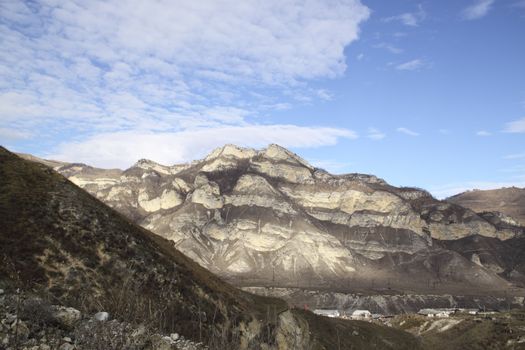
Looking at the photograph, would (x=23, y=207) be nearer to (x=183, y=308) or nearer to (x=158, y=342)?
(x=183, y=308)

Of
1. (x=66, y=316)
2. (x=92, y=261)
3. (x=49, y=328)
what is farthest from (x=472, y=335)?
(x=49, y=328)

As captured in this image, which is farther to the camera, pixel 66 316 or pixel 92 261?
pixel 92 261

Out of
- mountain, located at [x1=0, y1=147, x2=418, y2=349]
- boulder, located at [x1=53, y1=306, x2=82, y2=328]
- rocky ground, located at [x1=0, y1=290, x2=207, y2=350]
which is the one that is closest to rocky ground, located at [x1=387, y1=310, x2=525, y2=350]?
mountain, located at [x1=0, y1=147, x2=418, y2=349]

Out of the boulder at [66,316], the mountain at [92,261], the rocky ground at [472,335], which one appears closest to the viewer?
the boulder at [66,316]

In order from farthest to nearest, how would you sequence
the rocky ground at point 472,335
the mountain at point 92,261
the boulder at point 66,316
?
the rocky ground at point 472,335 → the mountain at point 92,261 → the boulder at point 66,316

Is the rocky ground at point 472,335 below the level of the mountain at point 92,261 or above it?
below

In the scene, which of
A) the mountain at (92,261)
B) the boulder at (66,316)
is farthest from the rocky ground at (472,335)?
the boulder at (66,316)

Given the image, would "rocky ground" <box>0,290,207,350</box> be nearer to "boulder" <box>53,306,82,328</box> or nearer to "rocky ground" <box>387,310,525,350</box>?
"boulder" <box>53,306,82,328</box>

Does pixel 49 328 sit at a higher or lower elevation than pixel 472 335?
higher

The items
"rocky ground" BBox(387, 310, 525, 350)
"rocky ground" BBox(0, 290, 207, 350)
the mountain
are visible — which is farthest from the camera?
"rocky ground" BBox(387, 310, 525, 350)

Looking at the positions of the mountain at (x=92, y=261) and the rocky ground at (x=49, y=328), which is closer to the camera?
the rocky ground at (x=49, y=328)

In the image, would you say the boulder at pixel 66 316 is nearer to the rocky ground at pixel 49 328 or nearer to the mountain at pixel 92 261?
the rocky ground at pixel 49 328

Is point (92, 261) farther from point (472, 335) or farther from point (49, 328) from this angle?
point (472, 335)


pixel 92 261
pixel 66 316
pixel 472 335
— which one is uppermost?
pixel 92 261
